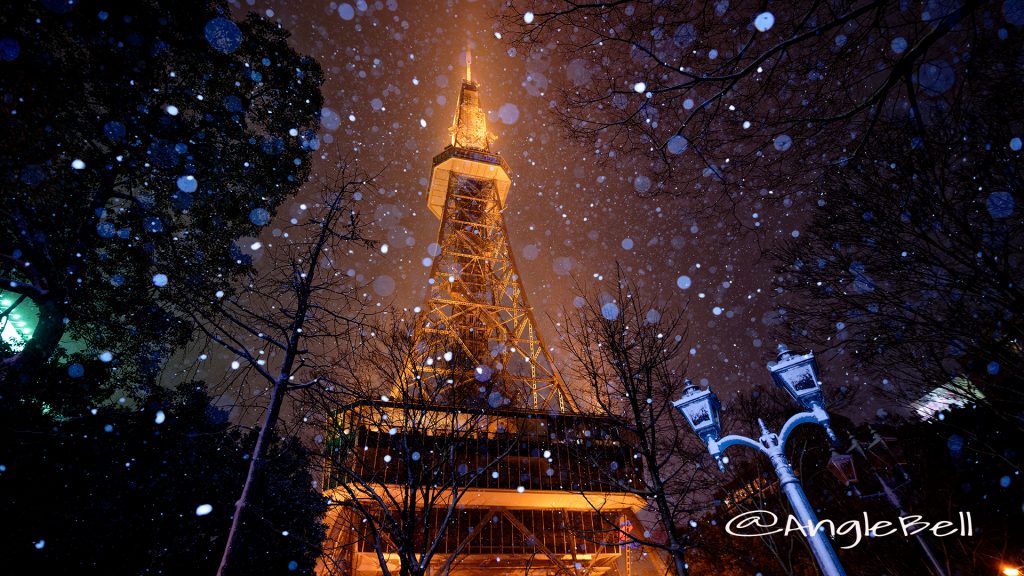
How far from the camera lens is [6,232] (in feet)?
17.7

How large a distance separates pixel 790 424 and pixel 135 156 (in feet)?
26.3

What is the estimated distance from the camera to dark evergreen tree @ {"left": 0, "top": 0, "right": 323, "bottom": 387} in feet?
15.8

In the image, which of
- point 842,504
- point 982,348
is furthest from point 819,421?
point 842,504

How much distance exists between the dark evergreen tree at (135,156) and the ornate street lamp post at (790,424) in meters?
4.83

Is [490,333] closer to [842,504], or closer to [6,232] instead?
[842,504]

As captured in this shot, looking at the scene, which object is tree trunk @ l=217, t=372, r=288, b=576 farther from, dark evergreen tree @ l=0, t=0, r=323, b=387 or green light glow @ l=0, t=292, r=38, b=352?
green light glow @ l=0, t=292, r=38, b=352

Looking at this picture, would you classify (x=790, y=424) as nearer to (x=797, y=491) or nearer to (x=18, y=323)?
(x=797, y=491)

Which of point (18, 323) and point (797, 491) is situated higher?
point (18, 323)

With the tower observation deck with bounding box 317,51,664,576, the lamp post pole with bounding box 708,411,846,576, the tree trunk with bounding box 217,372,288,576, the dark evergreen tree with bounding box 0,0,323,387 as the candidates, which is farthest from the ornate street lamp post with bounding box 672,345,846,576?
the tower observation deck with bounding box 317,51,664,576

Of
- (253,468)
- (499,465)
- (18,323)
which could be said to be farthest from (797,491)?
(499,465)

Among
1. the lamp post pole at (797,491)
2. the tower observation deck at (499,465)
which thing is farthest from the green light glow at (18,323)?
the lamp post pole at (797,491)

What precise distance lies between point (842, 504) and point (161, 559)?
21138 mm

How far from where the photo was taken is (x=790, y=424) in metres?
3.59

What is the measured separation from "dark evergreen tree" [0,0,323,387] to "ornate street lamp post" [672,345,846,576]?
4.83 m
